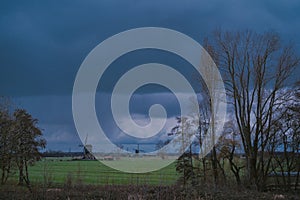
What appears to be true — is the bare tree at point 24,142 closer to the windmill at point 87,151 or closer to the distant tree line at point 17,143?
the distant tree line at point 17,143

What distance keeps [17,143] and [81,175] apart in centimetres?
337

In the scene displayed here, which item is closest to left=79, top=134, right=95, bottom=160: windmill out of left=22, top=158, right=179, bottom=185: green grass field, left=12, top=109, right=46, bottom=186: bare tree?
left=22, top=158, right=179, bottom=185: green grass field

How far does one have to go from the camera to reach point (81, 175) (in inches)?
695

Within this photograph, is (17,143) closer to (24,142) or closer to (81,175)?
(24,142)

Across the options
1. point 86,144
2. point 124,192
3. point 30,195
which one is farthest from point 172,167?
point 30,195

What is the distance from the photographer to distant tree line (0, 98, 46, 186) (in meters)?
14.6

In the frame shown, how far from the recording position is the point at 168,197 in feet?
44.7

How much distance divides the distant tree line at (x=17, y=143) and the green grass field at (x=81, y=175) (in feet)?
1.52

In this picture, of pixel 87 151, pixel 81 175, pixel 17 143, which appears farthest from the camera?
pixel 87 151

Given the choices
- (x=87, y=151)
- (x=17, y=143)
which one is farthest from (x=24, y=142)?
(x=87, y=151)

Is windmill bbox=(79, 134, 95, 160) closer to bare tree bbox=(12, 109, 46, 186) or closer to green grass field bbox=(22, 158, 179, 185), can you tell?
green grass field bbox=(22, 158, 179, 185)

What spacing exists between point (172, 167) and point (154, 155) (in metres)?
1.78

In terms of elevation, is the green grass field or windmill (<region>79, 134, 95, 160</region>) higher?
windmill (<region>79, 134, 95, 160</region>)

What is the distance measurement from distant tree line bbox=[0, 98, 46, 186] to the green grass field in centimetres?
46
